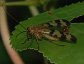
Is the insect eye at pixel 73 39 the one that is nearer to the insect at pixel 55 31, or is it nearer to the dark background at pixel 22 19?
the insect at pixel 55 31

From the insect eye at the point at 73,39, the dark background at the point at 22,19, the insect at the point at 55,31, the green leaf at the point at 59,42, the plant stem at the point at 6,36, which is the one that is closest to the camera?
the green leaf at the point at 59,42

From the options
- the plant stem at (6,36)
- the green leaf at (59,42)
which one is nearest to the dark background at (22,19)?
the plant stem at (6,36)

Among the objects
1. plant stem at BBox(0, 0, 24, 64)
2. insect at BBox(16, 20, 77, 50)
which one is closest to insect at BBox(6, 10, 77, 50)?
insect at BBox(16, 20, 77, 50)

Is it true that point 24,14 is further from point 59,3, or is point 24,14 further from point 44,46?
point 44,46

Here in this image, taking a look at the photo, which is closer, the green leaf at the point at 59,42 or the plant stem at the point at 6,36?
the green leaf at the point at 59,42

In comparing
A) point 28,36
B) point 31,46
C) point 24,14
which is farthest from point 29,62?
point 31,46

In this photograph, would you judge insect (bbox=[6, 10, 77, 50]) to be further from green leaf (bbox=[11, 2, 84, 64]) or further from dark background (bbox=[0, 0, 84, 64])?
dark background (bbox=[0, 0, 84, 64])

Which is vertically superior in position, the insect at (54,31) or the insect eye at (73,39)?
the insect at (54,31)

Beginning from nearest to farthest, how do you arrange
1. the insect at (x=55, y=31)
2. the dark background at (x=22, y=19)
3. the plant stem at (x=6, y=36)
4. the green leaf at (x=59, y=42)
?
the green leaf at (x=59, y=42), the insect at (x=55, y=31), the plant stem at (x=6, y=36), the dark background at (x=22, y=19)
